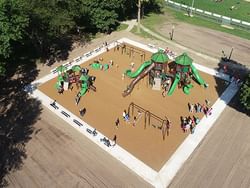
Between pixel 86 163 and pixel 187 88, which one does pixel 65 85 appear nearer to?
pixel 86 163

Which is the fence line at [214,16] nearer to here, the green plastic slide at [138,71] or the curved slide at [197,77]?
the curved slide at [197,77]

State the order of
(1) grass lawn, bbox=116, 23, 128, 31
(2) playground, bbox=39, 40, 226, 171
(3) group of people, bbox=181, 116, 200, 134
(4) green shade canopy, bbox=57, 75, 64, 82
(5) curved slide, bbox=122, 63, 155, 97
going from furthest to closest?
(1) grass lawn, bbox=116, 23, 128, 31, (4) green shade canopy, bbox=57, 75, 64, 82, (5) curved slide, bbox=122, 63, 155, 97, (3) group of people, bbox=181, 116, 200, 134, (2) playground, bbox=39, 40, 226, 171

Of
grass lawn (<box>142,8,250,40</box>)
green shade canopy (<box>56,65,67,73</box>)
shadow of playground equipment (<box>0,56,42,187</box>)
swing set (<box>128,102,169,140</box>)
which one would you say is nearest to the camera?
shadow of playground equipment (<box>0,56,42,187</box>)

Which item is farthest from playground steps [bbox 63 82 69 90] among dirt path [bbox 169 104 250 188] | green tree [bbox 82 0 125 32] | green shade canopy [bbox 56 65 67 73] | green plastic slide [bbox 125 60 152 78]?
dirt path [bbox 169 104 250 188]

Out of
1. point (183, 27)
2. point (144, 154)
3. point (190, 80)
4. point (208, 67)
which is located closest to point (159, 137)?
point (144, 154)

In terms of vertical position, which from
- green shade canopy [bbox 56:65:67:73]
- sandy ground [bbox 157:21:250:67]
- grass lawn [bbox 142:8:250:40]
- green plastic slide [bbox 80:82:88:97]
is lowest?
green plastic slide [bbox 80:82:88:97]

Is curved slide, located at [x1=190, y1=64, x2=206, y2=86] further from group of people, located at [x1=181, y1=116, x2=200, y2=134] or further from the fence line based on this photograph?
the fence line

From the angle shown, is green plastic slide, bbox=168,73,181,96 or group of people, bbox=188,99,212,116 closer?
group of people, bbox=188,99,212,116

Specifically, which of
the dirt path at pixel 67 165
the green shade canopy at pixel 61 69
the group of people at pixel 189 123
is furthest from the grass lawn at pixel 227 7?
the dirt path at pixel 67 165
